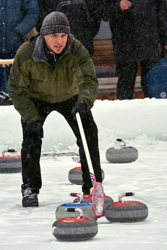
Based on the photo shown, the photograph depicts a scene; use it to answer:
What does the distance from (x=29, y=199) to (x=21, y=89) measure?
0.74 m

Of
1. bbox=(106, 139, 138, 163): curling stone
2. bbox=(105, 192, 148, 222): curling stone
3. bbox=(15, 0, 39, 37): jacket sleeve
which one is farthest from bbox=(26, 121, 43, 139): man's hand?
bbox=(15, 0, 39, 37): jacket sleeve

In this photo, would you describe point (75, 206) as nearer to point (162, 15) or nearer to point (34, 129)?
point (34, 129)

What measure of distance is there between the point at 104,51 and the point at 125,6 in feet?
12.7

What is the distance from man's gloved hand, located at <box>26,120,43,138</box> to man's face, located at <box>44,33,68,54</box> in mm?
501

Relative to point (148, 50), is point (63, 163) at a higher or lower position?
lower

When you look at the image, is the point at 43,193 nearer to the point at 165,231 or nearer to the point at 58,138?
the point at 165,231

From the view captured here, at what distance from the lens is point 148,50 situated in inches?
273

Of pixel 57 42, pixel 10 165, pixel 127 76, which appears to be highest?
pixel 57 42

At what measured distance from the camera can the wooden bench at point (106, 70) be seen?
1015 cm

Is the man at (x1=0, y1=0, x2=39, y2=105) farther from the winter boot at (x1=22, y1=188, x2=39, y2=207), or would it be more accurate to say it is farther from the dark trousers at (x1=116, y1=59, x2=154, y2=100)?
the winter boot at (x1=22, y1=188, x2=39, y2=207)

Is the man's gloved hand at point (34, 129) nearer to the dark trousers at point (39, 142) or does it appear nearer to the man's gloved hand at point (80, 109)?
the dark trousers at point (39, 142)

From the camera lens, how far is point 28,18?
664 centimetres

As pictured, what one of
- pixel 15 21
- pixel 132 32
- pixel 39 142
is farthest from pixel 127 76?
pixel 39 142

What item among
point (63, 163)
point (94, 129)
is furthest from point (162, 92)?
point (94, 129)
